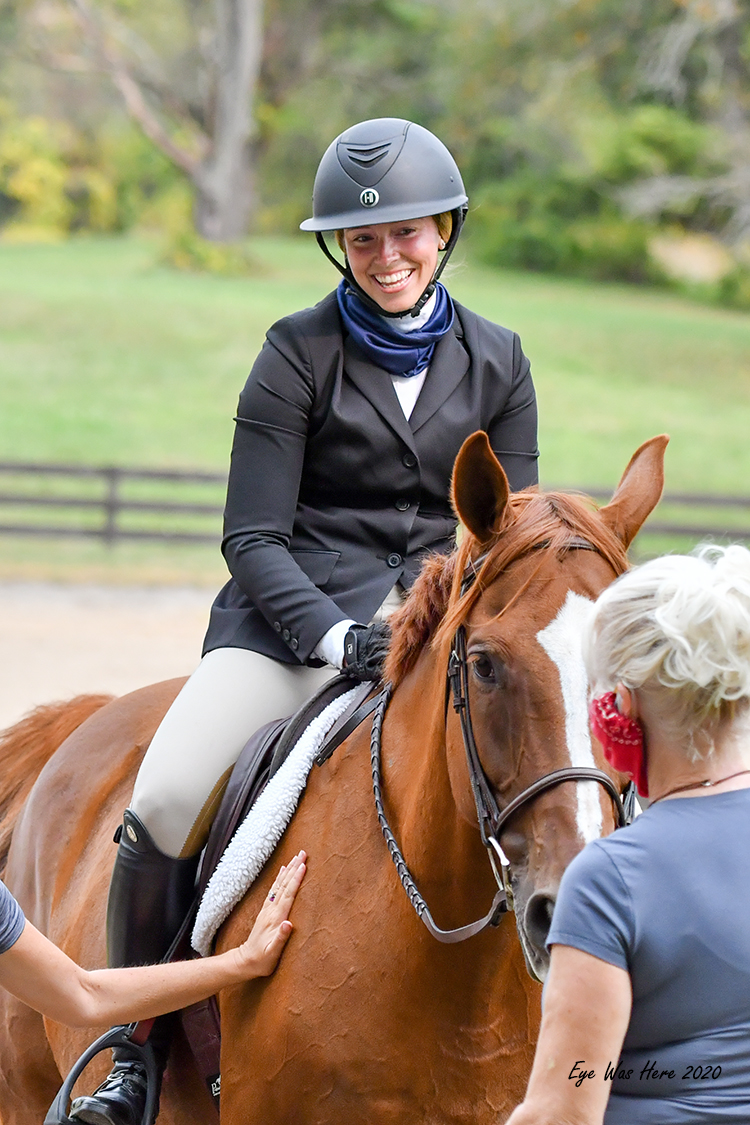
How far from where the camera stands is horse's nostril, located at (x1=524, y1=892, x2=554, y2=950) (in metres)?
2.10

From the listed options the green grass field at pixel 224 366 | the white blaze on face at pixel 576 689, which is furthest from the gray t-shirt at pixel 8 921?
the green grass field at pixel 224 366

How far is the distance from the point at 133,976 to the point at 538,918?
950mm

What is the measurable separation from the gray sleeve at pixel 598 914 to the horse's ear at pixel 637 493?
95cm

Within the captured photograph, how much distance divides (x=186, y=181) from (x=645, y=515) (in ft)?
129

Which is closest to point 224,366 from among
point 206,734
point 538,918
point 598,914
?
point 206,734

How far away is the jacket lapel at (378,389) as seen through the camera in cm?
303

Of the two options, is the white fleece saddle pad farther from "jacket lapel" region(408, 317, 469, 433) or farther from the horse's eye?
"jacket lapel" region(408, 317, 469, 433)

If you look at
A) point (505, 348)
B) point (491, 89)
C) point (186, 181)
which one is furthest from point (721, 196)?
point (505, 348)

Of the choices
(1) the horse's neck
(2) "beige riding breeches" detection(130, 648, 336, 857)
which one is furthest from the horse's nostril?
(2) "beige riding breeches" detection(130, 648, 336, 857)

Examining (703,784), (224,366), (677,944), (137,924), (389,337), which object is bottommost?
(137,924)

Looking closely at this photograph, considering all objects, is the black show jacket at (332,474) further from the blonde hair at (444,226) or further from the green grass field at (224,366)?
the green grass field at (224,366)

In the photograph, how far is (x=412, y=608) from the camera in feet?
8.64

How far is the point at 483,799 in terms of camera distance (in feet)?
7.45

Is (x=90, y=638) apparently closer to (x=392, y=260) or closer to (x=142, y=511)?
(x=142, y=511)
